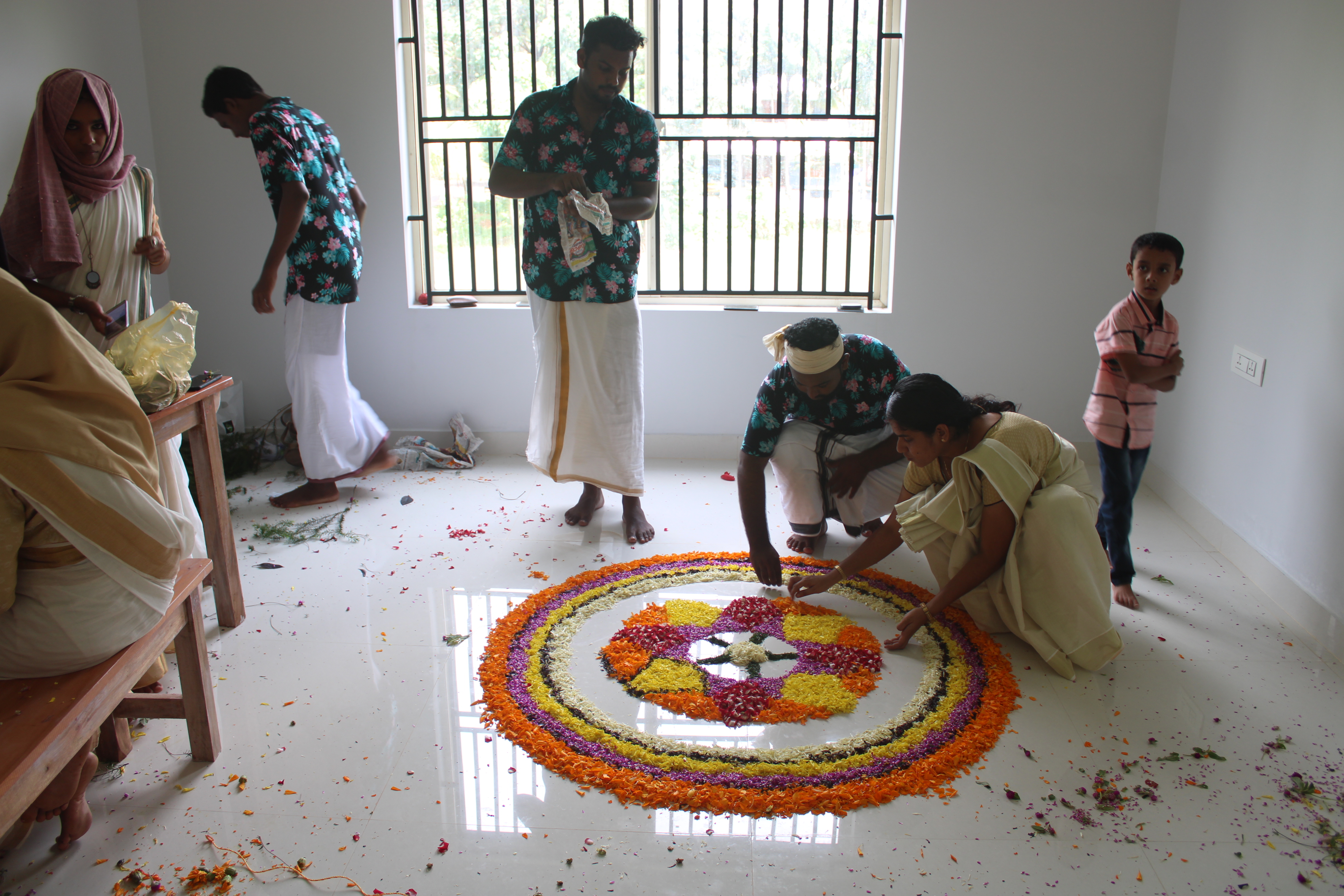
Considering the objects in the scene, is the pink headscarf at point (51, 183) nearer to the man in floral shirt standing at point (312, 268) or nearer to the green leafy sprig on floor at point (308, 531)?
the man in floral shirt standing at point (312, 268)

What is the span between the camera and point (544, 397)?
347 cm

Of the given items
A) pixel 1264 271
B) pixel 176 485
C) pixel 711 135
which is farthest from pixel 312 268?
pixel 1264 271

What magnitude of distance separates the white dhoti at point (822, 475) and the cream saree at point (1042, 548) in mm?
557

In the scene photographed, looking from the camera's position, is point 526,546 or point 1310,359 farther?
point 526,546

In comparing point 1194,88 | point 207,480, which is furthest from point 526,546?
point 1194,88

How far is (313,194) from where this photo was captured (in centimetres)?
348

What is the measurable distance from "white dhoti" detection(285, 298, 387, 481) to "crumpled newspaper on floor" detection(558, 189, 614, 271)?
1.07m

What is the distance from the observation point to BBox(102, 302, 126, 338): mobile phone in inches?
101

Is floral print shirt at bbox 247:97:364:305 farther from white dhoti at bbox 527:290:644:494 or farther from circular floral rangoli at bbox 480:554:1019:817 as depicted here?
circular floral rangoli at bbox 480:554:1019:817

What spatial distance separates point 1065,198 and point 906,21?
1.03m

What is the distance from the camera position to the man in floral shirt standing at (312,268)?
333 cm

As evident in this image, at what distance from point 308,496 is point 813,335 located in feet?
7.37

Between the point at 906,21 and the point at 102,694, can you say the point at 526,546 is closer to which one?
the point at 102,694

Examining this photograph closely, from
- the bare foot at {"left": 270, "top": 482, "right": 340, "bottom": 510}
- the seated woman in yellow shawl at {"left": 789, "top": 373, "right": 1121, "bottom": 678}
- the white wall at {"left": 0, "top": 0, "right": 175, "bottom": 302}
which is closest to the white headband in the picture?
the seated woman in yellow shawl at {"left": 789, "top": 373, "right": 1121, "bottom": 678}
